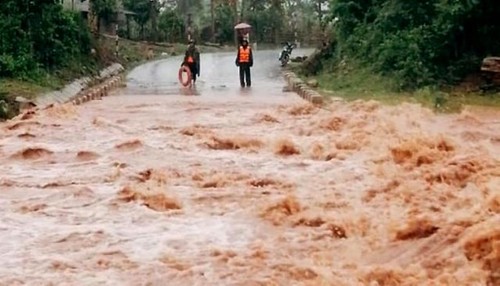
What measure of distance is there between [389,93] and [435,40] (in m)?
1.58

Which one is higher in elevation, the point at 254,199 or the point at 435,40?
the point at 435,40

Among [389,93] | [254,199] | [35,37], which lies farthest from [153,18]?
[254,199]

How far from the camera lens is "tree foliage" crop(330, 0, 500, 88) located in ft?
61.8

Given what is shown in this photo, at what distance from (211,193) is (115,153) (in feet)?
9.91

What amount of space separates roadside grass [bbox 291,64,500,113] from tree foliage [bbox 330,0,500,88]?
0.36 m

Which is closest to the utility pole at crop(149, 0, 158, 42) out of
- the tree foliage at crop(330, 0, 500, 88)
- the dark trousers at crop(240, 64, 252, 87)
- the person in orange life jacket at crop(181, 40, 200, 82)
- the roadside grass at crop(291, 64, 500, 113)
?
the person in orange life jacket at crop(181, 40, 200, 82)

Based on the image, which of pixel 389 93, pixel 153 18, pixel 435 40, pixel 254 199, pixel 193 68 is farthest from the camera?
pixel 153 18

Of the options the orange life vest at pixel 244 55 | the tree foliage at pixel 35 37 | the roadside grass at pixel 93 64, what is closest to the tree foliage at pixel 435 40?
the orange life vest at pixel 244 55

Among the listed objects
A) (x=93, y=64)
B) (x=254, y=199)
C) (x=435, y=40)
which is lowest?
(x=93, y=64)

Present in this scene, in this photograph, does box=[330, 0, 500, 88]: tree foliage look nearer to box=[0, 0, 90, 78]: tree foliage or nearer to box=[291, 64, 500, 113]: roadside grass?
box=[291, 64, 500, 113]: roadside grass

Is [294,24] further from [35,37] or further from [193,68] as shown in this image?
[35,37]

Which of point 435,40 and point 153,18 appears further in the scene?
point 153,18

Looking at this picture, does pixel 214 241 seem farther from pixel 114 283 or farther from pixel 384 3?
pixel 384 3

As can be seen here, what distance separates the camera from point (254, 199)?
28.9ft
